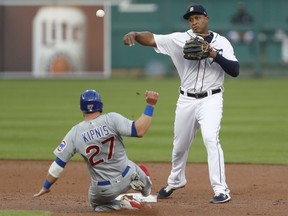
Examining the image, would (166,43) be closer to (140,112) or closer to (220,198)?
(220,198)

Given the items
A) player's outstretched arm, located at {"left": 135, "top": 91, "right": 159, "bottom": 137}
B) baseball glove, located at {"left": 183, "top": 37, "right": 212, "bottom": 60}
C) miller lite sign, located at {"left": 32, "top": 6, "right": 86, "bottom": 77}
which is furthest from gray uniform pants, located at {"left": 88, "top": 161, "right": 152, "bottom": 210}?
miller lite sign, located at {"left": 32, "top": 6, "right": 86, "bottom": 77}

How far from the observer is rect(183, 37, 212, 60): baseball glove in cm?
748

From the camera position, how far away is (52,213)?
6922 mm

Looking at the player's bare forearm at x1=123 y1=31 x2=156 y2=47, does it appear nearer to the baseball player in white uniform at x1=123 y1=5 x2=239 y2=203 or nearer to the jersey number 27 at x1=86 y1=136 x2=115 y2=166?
the baseball player in white uniform at x1=123 y1=5 x2=239 y2=203

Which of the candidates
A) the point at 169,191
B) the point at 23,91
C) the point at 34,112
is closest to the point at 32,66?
the point at 23,91

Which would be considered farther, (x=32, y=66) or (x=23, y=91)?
(x=32, y=66)

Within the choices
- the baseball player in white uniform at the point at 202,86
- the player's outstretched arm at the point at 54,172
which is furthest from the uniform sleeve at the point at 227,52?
the player's outstretched arm at the point at 54,172

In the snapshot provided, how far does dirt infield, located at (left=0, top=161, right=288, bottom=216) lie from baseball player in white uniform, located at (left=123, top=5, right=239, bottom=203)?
40 cm

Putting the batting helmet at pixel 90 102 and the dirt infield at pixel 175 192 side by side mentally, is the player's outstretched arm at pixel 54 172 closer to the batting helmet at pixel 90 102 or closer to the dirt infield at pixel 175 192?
the dirt infield at pixel 175 192

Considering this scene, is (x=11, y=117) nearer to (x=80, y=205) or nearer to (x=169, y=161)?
(x=169, y=161)

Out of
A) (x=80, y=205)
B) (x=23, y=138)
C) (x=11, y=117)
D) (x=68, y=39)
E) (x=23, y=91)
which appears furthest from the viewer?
(x=68, y=39)

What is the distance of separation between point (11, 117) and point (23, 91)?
643 centimetres

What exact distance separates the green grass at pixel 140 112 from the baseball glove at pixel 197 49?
120 cm

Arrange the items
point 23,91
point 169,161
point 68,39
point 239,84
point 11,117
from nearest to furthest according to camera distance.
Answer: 1. point 169,161
2. point 11,117
3. point 23,91
4. point 239,84
5. point 68,39
